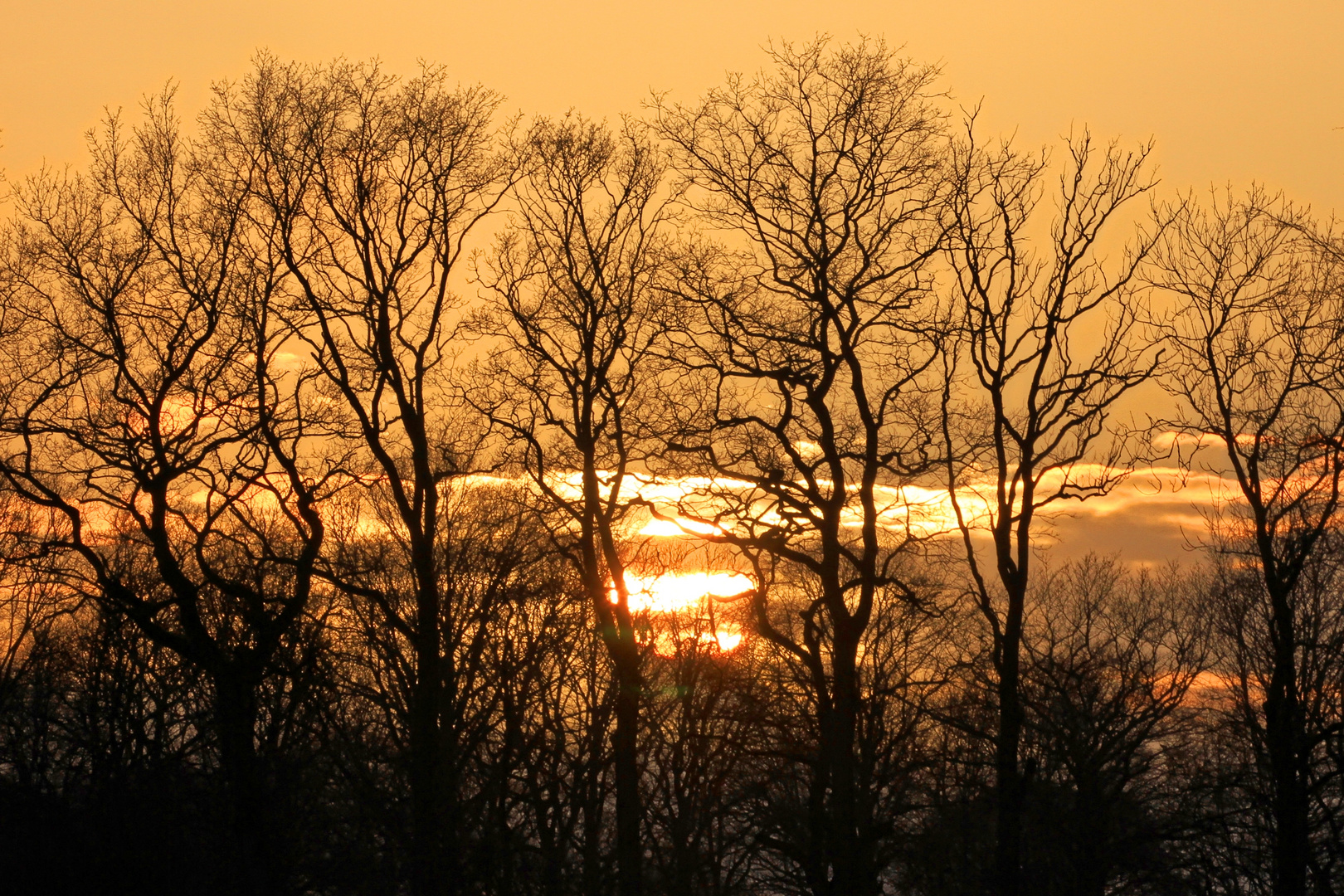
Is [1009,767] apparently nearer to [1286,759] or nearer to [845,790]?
[845,790]

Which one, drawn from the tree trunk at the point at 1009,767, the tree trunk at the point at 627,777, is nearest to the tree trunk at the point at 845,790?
the tree trunk at the point at 1009,767

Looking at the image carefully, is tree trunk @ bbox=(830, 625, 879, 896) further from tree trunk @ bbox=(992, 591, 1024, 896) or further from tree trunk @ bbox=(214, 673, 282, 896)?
tree trunk @ bbox=(214, 673, 282, 896)

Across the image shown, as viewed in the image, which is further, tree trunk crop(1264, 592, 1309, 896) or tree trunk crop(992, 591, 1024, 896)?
tree trunk crop(1264, 592, 1309, 896)

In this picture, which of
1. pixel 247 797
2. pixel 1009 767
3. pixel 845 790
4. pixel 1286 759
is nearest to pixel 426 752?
pixel 247 797

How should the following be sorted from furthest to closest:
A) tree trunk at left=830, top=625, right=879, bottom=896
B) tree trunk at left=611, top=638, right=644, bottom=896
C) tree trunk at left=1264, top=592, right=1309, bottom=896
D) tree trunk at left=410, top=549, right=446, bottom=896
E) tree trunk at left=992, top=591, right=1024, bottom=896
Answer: tree trunk at left=611, top=638, right=644, bottom=896 < tree trunk at left=410, top=549, right=446, bottom=896 < tree trunk at left=1264, top=592, right=1309, bottom=896 < tree trunk at left=992, top=591, right=1024, bottom=896 < tree trunk at left=830, top=625, right=879, bottom=896

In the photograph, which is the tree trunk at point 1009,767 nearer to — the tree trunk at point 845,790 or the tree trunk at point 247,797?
the tree trunk at point 845,790

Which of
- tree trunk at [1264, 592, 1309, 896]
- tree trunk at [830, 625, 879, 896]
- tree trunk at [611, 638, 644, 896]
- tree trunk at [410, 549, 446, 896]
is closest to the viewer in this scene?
tree trunk at [830, 625, 879, 896]

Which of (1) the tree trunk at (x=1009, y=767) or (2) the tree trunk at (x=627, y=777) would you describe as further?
(2) the tree trunk at (x=627, y=777)

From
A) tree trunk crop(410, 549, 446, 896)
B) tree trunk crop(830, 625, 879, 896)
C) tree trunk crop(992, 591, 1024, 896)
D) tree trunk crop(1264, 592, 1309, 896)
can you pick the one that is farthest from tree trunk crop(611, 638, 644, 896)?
tree trunk crop(1264, 592, 1309, 896)

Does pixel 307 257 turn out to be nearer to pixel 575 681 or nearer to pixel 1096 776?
pixel 575 681

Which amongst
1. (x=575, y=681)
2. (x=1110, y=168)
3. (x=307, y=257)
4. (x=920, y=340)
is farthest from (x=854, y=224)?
(x=575, y=681)

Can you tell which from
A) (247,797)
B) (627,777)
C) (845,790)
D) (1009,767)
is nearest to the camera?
(845,790)

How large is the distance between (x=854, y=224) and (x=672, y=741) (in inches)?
805

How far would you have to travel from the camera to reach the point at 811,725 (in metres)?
22.2
